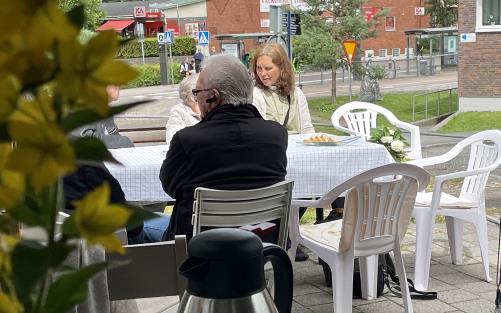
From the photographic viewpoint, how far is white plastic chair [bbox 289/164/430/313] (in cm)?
389

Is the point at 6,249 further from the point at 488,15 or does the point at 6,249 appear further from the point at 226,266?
the point at 488,15

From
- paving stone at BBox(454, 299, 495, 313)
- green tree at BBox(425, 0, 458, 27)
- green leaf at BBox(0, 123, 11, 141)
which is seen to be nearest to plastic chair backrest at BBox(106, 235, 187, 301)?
green leaf at BBox(0, 123, 11, 141)

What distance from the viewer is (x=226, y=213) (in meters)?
3.41

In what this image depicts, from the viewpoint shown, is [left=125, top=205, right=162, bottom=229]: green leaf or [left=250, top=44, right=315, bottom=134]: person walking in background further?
[left=250, top=44, right=315, bottom=134]: person walking in background

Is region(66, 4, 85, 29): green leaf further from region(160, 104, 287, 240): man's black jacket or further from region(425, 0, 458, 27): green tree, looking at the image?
region(425, 0, 458, 27): green tree

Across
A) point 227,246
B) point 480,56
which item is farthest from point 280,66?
point 480,56

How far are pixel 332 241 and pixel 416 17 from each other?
5697 centimetres

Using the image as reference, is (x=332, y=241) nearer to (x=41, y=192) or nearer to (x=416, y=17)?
(x=41, y=192)

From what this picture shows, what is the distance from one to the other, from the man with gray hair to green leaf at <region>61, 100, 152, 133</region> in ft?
9.62

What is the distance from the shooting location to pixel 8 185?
436 millimetres

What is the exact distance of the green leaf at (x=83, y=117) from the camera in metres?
0.43

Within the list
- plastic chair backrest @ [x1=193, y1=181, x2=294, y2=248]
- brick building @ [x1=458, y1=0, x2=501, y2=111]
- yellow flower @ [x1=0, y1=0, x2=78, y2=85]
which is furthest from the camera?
brick building @ [x1=458, y1=0, x2=501, y2=111]

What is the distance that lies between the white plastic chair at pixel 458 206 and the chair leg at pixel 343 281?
3.33ft

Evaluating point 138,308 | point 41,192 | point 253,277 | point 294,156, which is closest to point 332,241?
point 294,156
